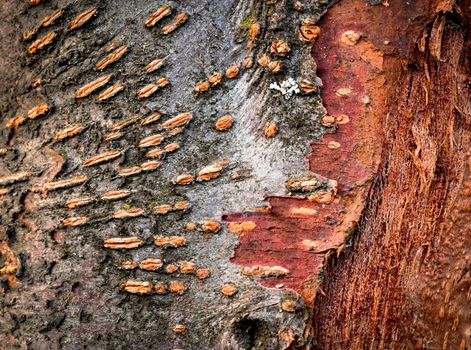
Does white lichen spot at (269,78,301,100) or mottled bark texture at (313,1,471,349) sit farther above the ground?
white lichen spot at (269,78,301,100)

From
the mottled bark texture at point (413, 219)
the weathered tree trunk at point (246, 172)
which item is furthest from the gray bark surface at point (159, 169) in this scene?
the mottled bark texture at point (413, 219)

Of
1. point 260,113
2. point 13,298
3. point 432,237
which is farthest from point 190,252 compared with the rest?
point 432,237

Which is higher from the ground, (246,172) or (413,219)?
(246,172)

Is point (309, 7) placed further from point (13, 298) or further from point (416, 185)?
point (13, 298)

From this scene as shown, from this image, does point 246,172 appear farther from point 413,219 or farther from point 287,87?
point 413,219

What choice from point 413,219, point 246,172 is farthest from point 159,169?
point 413,219

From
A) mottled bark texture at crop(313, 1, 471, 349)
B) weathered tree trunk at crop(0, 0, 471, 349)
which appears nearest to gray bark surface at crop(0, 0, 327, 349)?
weathered tree trunk at crop(0, 0, 471, 349)

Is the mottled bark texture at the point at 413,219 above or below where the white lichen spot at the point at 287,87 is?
below

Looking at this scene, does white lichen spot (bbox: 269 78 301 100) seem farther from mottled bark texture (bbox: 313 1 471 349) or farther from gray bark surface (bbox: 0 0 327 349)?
mottled bark texture (bbox: 313 1 471 349)

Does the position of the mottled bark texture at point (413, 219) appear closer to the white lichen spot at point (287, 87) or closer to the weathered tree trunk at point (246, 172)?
the weathered tree trunk at point (246, 172)
